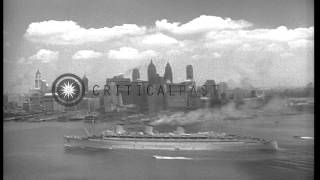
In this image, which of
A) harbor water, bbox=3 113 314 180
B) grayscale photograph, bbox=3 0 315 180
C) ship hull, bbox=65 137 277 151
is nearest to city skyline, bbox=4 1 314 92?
grayscale photograph, bbox=3 0 315 180

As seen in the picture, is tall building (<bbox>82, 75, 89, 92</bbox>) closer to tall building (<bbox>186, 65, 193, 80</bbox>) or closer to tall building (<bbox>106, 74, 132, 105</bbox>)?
tall building (<bbox>106, 74, 132, 105</bbox>)

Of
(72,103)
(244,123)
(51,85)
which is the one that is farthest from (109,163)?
(244,123)

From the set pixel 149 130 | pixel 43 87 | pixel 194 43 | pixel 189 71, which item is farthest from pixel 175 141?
pixel 43 87

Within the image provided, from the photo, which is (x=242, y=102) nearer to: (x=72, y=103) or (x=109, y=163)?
(x=109, y=163)

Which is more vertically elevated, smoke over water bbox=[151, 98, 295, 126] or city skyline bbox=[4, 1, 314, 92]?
city skyline bbox=[4, 1, 314, 92]

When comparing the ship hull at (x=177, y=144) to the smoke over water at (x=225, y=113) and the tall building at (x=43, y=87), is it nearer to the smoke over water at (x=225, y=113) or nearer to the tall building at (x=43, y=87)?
the smoke over water at (x=225, y=113)

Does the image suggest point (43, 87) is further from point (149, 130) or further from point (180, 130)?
point (180, 130)

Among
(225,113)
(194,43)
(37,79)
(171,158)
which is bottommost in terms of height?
(171,158)

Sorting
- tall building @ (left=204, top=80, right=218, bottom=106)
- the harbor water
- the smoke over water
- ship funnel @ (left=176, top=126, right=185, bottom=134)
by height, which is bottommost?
the harbor water
